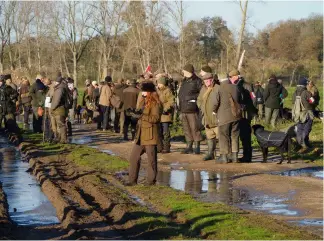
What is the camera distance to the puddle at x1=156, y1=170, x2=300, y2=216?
37.1ft

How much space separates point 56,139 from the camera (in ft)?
74.2

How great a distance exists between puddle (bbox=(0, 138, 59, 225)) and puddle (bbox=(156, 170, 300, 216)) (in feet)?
7.62

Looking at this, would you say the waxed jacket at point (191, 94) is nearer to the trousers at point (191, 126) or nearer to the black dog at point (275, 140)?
the trousers at point (191, 126)

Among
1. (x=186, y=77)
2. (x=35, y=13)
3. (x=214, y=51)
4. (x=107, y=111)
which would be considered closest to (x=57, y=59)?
(x=35, y=13)

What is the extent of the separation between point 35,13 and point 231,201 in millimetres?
56161

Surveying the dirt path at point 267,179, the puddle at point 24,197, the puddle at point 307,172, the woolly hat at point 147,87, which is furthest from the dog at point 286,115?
the woolly hat at point 147,87

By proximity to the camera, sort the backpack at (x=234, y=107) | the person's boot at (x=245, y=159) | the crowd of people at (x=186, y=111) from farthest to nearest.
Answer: the person's boot at (x=245, y=159), the backpack at (x=234, y=107), the crowd of people at (x=186, y=111)

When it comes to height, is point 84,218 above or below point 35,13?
below

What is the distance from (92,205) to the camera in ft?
38.2

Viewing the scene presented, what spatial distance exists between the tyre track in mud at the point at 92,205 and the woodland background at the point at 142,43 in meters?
19.2

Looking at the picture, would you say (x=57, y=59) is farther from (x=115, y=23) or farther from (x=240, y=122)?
(x=240, y=122)

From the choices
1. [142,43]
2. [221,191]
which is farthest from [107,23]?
[221,191]

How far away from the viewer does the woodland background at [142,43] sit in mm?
42022

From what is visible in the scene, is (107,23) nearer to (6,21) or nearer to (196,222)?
(6,21)
